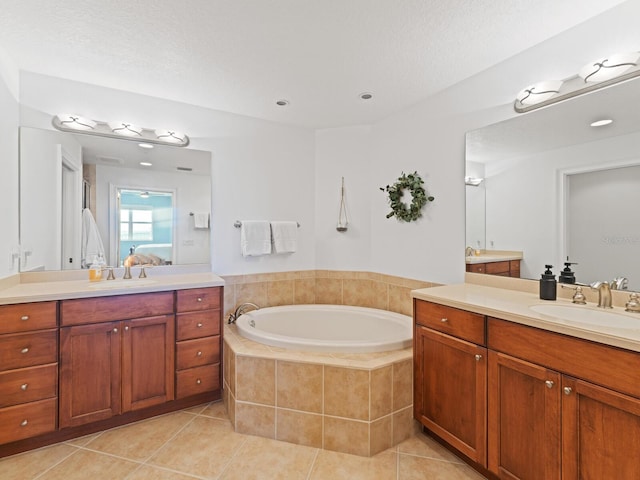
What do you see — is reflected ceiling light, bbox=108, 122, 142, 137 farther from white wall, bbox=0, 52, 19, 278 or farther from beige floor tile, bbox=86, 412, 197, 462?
beige floor tile, bbox=86, 412, 197, 462

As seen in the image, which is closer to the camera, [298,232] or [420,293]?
[420,293]

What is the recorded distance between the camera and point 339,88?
2479mm

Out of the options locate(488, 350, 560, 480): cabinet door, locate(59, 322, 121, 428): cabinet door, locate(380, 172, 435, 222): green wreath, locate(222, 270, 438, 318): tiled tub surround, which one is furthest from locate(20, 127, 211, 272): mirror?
locate(488, 350, 560, 480): cabinet door

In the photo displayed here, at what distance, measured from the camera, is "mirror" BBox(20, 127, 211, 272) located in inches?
89.6

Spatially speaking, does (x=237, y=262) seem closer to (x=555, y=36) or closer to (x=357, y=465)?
(x=357, y=465)

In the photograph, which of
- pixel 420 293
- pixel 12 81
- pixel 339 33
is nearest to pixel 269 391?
pixel 420 293

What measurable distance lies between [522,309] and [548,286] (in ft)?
1.25

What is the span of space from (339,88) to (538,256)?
1800 mm

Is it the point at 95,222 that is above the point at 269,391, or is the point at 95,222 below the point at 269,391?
above

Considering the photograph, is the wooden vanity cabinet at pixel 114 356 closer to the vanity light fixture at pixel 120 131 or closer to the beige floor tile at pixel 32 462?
the beige floor tile at pixel 32 462

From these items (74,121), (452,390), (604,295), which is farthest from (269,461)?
(74,121)

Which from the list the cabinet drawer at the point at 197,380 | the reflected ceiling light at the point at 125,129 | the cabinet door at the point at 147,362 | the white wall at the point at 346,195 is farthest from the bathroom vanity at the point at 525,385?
the reflected ceiling light at the point at 125,129

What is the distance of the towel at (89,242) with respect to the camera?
95.0 inches

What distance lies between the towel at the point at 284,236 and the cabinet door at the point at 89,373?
1.45 m
